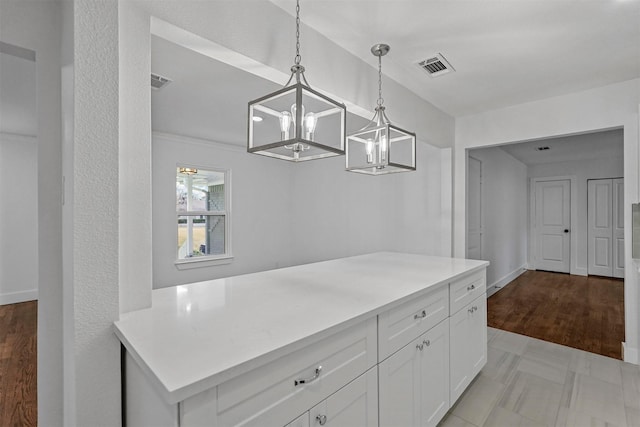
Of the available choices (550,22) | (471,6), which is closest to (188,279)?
(471,6)

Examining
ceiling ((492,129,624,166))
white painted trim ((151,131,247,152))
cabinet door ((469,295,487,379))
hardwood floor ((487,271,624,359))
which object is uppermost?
ceiling ((492,129,624,166))

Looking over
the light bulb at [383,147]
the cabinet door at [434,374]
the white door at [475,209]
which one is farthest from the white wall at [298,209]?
the light bulb at [383,147]

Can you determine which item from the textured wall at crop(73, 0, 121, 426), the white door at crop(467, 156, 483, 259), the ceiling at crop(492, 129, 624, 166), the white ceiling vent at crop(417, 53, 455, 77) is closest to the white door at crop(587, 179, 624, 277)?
the ceiling at crop(492, 129, 624, 166)

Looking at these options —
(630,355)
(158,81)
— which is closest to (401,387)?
(630,355)

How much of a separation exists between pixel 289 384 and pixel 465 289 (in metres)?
1.58

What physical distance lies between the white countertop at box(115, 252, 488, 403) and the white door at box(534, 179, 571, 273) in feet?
20.6

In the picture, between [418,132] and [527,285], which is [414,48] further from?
[527,285]

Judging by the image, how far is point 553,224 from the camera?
6898mm

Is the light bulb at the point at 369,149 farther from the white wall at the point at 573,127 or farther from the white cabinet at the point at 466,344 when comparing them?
the white wall at the point at 573,127

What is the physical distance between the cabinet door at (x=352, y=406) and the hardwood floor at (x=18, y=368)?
80.5 inches

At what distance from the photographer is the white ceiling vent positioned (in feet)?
7.98

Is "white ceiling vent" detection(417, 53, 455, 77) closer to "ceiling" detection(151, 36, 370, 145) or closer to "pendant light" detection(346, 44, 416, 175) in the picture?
"pendant light" detection(346, 44, 416, 175)

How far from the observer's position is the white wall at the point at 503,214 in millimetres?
4906

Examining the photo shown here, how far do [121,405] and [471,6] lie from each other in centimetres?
256
